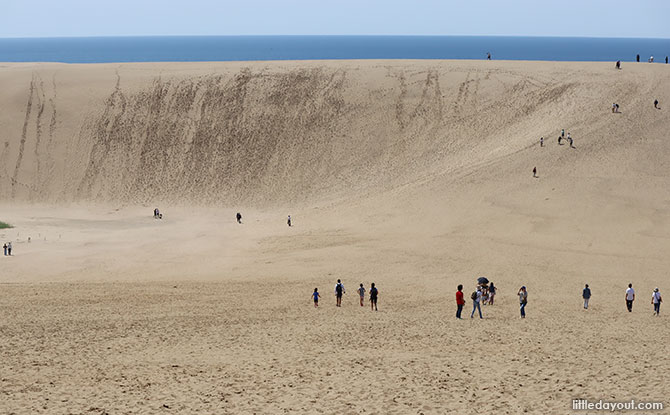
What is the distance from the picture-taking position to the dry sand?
15281mm

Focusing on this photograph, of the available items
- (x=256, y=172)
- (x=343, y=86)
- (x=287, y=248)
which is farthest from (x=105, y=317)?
(x=343, y=86)

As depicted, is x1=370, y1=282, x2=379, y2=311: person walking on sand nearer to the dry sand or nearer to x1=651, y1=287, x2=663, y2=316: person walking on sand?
the dry sand

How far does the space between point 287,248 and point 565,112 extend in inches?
964

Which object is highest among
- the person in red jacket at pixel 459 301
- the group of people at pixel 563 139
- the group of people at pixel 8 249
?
the group of people at pixel 563 139

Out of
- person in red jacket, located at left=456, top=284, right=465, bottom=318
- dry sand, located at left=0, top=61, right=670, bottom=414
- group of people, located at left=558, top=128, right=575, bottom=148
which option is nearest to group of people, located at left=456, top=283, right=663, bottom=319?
person in red jacket, located at left=456, top=284, right=465, bottom=318

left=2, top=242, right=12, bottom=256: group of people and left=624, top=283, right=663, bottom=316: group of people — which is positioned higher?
left=2, top=242, right=12, bottom=256: group of people

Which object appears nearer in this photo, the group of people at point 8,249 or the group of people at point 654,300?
the group of people at point 654,300

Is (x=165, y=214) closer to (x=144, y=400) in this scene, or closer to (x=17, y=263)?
(x=17, y=263)

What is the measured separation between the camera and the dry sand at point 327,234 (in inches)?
602

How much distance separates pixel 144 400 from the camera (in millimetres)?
14141

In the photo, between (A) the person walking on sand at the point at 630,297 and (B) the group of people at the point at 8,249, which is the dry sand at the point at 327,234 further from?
(B) the group of people at the point at 8,249

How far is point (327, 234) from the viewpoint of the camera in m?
34.2

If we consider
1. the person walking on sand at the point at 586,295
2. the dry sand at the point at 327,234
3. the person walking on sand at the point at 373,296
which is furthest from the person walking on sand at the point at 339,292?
the person walking on sand at the point at 586,295

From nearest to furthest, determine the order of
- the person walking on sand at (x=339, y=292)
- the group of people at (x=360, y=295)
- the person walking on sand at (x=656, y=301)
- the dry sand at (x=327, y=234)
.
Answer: the dry sand at (x=327, y=234), the person walking on sand at (x=656, y=301), the group of people at (x=360, y=295), the person walking on sand at (x=339, y=292)
